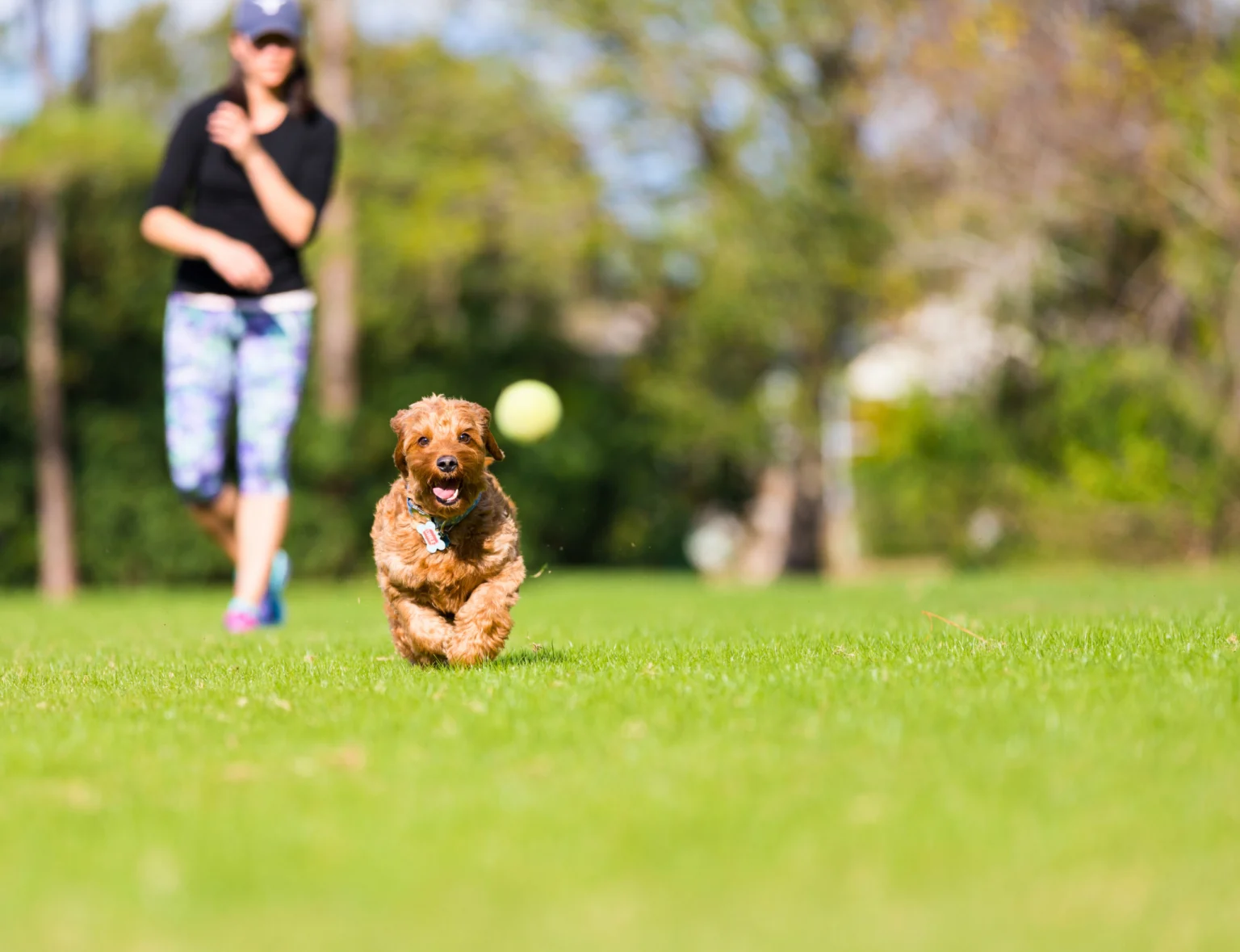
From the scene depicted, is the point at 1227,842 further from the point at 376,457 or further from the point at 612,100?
the point at 612,100

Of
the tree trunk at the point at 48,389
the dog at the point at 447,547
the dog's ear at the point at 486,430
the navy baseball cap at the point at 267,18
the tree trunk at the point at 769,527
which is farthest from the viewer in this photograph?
the tree trunk at the point at 769,527

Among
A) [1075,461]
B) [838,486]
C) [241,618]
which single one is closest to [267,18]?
[241,618]

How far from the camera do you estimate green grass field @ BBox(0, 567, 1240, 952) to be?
265 centimetres

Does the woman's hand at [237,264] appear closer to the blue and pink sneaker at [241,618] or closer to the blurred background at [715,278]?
the blue and pink sneaker at [241,618]

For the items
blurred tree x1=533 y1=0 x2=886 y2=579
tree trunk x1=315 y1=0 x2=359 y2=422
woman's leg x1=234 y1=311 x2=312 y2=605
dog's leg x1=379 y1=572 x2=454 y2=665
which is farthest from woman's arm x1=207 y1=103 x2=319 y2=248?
blurred tree x1=533 y1=0 x2=886 y2=579

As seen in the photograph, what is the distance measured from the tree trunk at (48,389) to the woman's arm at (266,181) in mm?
10182

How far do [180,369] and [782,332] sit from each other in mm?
15647

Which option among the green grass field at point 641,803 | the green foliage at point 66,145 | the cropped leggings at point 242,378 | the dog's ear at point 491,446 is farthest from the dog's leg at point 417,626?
the green foliage at point 66,145

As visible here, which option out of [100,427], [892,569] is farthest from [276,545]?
[892,569]

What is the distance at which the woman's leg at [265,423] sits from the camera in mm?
7902

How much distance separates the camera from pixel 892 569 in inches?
1095

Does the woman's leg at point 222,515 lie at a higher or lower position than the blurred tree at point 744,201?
lower

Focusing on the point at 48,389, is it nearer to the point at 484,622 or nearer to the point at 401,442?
the point at 401,442

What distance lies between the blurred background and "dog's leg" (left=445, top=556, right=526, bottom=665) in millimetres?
11788
